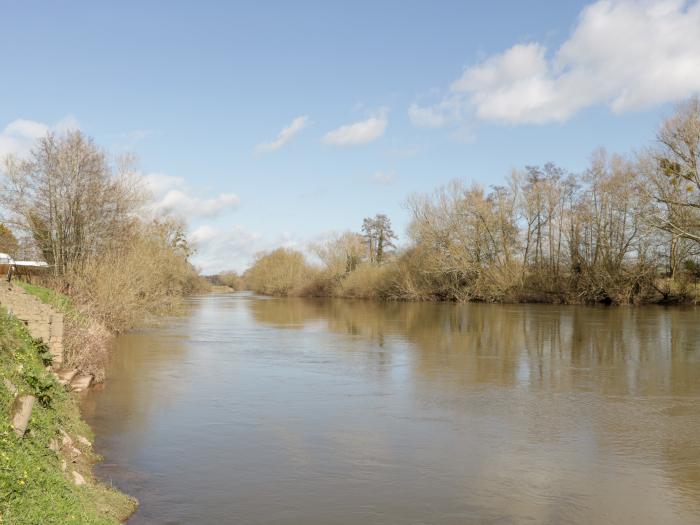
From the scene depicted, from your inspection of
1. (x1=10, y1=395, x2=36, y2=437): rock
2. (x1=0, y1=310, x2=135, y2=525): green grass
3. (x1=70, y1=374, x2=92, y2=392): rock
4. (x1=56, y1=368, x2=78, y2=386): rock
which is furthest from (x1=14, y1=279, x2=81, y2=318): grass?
(x1=10, y1=395, x2=36, y2=437): rock

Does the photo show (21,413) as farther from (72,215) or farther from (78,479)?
(72,215)

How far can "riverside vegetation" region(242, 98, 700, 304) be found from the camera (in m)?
36.7

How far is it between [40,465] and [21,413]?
783 millimetres

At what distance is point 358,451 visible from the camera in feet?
32.0

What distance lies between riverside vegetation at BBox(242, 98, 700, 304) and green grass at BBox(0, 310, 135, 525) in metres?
31.8

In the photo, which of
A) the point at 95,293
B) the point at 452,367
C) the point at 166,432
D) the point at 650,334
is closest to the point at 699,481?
the point at 166,432

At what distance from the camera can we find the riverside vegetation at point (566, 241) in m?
36.7

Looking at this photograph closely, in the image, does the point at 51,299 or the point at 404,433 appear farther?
the point at 51,299

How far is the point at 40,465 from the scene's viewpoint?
614cm

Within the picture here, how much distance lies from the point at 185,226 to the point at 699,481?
180ft

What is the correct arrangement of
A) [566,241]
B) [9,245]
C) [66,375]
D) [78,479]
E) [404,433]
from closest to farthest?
[78,479] < [404,433] < [66,375] < [9,245] < [566,241]

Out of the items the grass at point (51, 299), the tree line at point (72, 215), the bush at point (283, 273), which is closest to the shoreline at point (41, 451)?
the grass at point (51, 299)

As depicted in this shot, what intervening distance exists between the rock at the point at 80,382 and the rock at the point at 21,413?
6.91 m

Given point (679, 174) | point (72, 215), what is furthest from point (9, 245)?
point (679, 174)
